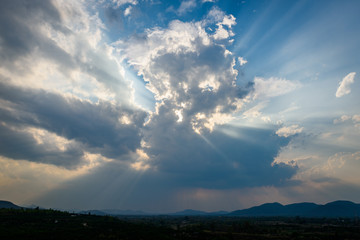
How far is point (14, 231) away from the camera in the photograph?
116 m

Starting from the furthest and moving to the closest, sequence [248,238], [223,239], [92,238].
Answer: [248,238] → [223,239] → [92,238]

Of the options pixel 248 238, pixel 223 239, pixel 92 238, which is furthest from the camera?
pixel 248 238

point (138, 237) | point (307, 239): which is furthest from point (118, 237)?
point (307, 239)

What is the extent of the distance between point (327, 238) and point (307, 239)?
53.5 ft

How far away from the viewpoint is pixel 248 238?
128500 millimetres

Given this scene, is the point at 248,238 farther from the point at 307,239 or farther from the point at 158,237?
the point at 158,237

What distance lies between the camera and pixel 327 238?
12950 cm

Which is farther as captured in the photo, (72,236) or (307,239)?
(307,239)

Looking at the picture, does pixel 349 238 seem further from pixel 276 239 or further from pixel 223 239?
pixel 223 239

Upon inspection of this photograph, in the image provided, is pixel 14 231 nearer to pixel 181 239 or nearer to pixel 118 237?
pixel 118 237

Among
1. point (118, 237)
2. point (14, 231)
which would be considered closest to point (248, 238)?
point (118, 237)

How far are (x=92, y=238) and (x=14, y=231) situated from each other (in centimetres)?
4534

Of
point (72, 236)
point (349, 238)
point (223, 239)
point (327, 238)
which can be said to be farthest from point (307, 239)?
point (72, 236)

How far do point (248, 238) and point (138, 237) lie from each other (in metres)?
64.8
